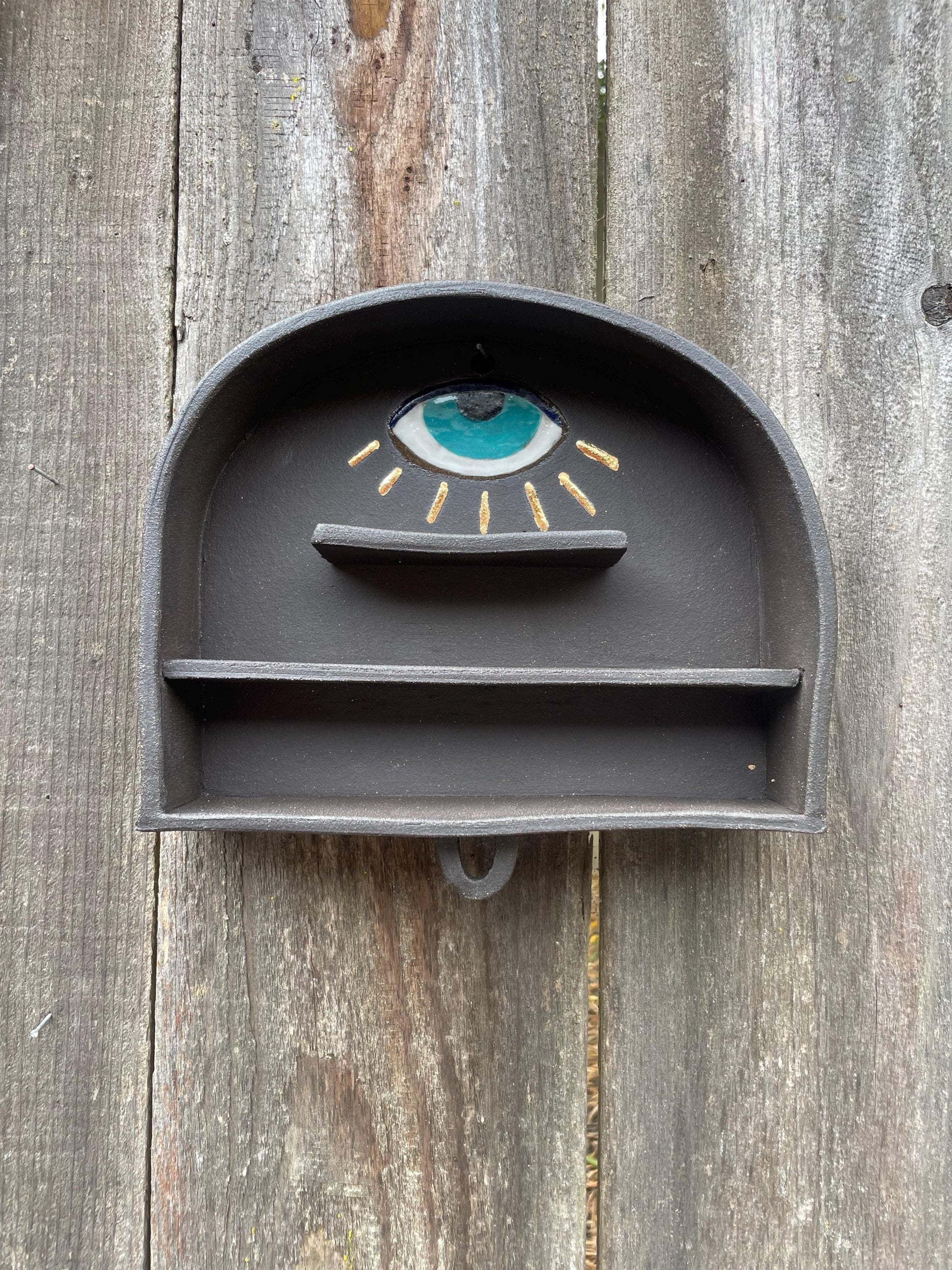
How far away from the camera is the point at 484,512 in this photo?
2.14 ft

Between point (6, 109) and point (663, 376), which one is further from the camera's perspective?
point (6, 109)

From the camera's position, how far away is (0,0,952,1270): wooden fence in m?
0.70

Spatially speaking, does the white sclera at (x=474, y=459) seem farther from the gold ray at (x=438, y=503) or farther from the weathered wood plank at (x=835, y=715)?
the weathered wood plank at (x=835, y=715)

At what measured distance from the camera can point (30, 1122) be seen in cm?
69

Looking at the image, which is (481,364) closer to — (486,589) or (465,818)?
(486,589)

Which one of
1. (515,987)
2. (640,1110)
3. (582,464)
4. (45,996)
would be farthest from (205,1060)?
(582,464)

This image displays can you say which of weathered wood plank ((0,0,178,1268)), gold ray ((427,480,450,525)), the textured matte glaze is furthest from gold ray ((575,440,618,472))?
weathered wood plank ((0,0,178,1268))

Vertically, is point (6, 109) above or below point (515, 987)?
above

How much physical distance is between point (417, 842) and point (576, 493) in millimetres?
331

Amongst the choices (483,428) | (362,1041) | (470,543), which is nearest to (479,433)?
(483,428)

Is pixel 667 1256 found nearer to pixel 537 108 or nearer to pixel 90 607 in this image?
pixel 90 607

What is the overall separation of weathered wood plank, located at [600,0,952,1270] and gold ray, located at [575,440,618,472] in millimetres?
179

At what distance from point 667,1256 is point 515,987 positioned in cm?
27

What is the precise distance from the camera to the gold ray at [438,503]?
650mm
